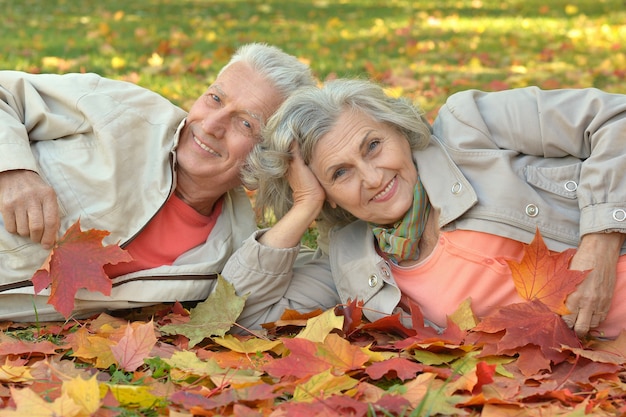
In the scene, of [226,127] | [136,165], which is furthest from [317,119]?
[136,165]

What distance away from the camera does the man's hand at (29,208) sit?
293 cm

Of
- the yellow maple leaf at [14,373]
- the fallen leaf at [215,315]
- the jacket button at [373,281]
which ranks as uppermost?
the jacket button at [373,281]

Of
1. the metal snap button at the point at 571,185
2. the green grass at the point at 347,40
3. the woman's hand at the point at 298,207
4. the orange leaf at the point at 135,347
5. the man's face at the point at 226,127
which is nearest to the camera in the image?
the orange leaf at the point at 135,347

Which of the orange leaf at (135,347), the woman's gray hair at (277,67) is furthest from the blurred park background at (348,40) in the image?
the orange leaf at (135,347)

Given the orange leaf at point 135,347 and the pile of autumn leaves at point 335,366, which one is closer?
the pile of autumn leaves at point 335,366

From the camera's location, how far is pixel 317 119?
9.82ft

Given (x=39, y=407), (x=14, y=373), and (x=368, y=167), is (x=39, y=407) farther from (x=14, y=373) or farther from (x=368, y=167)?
(x=368, y=167)

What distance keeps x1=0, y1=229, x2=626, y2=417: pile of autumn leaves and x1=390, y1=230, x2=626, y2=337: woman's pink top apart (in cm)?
13

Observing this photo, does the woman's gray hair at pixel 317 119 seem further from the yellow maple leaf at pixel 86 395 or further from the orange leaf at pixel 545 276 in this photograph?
the yellow maple leaf at pixel 86 395

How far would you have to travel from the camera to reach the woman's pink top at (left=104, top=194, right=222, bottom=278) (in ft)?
10.6

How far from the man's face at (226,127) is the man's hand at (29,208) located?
1.79ft

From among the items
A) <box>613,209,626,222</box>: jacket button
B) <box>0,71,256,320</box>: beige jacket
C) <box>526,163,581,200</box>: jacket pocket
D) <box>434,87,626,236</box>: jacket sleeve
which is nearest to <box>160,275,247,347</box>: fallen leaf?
<box>0,71,256,320</box>: beige jacket

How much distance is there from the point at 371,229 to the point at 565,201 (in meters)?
0.71

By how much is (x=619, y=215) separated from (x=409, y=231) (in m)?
0.70
